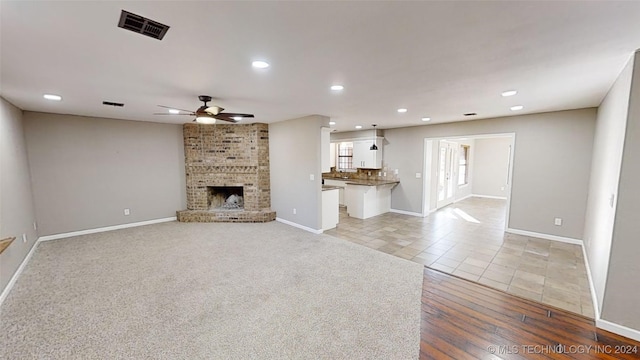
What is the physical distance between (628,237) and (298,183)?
4.56 metres

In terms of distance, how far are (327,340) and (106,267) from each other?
11.2 ft

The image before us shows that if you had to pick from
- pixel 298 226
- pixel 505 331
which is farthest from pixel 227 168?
pixel 505 331

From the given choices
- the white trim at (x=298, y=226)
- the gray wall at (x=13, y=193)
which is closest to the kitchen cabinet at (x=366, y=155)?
the white trim at (x=298, y=226)

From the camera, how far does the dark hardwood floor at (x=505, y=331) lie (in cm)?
206

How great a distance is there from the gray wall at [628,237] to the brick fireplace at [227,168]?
5.43 metres

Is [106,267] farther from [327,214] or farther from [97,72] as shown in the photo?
[327,214]

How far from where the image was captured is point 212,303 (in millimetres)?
2727

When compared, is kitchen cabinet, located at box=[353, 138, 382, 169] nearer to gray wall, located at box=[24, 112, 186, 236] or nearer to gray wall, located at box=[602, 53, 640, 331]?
gray wall, located at box=[24, 112, 186, 236]

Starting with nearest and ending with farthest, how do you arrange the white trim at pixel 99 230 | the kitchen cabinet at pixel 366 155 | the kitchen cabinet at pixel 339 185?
the white trim at pixel 99 230 → the kitchen cabinet at pixel 366 155 → the kitchen cabinet at pixel 339 185

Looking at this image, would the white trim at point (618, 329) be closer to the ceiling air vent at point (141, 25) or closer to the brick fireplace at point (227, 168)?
the ceiling air vent at point (141, 25)

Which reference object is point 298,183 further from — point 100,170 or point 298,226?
point 100,170

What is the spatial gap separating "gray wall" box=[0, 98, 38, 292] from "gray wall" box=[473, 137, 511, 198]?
466 inches

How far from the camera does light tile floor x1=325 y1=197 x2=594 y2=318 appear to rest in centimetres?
304

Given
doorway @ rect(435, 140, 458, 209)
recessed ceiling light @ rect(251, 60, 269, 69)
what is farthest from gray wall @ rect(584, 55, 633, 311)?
doorway @ rect(435, 140, 458, 209)
